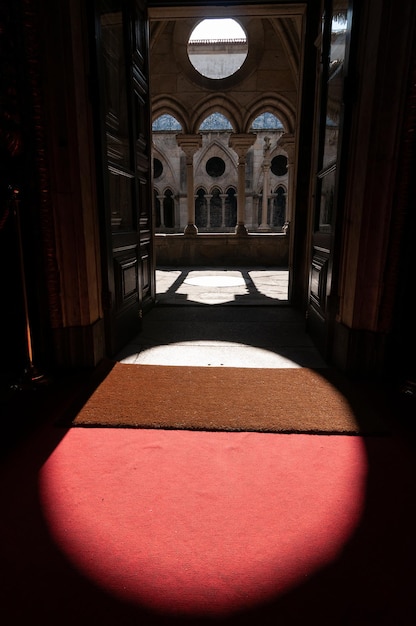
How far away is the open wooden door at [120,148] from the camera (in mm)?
2621

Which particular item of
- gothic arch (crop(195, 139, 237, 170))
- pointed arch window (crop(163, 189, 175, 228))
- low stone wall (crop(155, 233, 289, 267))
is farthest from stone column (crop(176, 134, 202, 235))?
gothic arch (crop(195, 139, 237, 170))

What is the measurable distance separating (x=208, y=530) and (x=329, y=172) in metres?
2.52

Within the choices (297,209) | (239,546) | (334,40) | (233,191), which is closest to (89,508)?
(239,546)

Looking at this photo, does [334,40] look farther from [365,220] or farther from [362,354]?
[362,354]

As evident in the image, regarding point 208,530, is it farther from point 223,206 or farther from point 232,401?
point 223,206

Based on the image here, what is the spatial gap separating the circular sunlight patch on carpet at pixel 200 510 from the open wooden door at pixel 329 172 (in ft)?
4.34

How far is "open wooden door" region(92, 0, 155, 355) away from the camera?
2.62 metres

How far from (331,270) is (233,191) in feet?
63.7

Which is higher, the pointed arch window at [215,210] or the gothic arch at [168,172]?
the gothic arch at [168,172]

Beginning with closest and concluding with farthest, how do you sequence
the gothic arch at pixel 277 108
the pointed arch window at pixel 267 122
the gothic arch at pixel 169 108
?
the gothic arch at pixel 277 108 < the gothic arch at pixel 169 108 < the pointed arch window at pixel 267 122

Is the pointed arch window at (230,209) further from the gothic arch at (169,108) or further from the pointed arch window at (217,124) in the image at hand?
the gothic arch at (169,108)

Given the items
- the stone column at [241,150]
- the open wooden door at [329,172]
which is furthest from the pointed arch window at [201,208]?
the open wooden door at [329,172]

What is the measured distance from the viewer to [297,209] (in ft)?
14.0

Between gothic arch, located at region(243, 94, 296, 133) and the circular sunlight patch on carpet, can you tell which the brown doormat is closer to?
the circular sunlight patch on carpet
